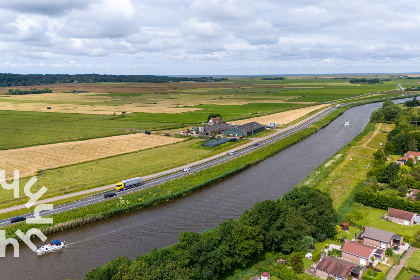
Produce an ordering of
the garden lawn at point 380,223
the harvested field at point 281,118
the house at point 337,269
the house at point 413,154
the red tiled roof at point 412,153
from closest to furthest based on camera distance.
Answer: the house at point 337,269 → the garden lawn at point 380,223 → the house at point 413,154 → the red tiled roof at point 412,153 → the harvested field at point 281,118

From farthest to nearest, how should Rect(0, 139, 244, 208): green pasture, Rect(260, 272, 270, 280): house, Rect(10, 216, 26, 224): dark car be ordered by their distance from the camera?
Rect(0, 139, 244, 208): green pasture → Rect(10, 216, 26, 224): dark car → Rect(260, 272, 270, 280): house

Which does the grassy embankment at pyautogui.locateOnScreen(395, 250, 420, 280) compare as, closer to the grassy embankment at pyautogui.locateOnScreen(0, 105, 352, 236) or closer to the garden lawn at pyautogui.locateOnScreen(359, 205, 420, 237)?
the garden lawn at pyautogui.locateOnScreen(359, 205, 420, 237)

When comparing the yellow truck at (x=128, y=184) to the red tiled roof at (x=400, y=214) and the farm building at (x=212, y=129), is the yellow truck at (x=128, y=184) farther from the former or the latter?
the farm building at (x=212, y=129)

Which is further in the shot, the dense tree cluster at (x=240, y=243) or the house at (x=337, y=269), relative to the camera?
A: the house at (x=337, y=269)

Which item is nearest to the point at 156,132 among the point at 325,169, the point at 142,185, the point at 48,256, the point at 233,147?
the point at 233,147

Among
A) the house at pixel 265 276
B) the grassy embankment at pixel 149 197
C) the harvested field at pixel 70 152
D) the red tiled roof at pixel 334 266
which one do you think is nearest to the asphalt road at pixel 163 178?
the grassy embankment at pixel 149 197

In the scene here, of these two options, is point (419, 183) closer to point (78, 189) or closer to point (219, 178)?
point (219, 178)

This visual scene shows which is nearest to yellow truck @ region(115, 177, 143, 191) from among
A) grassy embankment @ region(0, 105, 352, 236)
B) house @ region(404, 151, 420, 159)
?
grassy embankment @ region(0, 105, 352, 236)
